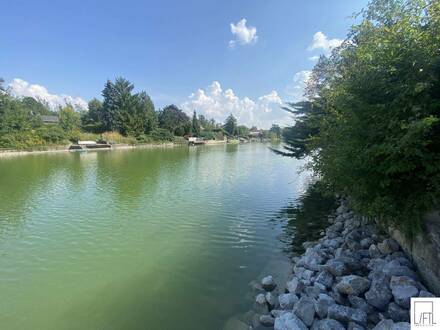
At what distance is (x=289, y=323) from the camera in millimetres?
3604

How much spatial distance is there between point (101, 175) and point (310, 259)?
17.2 meters

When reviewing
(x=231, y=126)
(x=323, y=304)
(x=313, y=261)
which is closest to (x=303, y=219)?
(x=313, y=261)

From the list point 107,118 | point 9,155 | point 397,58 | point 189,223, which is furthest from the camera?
point 107,118

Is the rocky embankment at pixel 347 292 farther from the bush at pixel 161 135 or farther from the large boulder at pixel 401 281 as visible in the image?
the bush at pixel 161 135

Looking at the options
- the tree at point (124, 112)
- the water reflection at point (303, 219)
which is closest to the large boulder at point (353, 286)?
the water reflection at point (303, 219)

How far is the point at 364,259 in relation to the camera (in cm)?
506

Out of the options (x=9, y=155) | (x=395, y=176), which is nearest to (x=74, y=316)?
(x=395, y=176)

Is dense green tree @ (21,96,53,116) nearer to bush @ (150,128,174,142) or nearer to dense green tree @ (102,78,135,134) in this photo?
dense green tree @ (102,78,135,134)

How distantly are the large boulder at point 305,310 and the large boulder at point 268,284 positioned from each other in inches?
49.2

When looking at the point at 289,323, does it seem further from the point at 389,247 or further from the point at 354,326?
the point at 389,247

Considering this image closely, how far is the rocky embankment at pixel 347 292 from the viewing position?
11.5 ft

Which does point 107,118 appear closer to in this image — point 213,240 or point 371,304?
point 213,240

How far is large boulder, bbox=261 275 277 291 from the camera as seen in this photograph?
5164 mm
